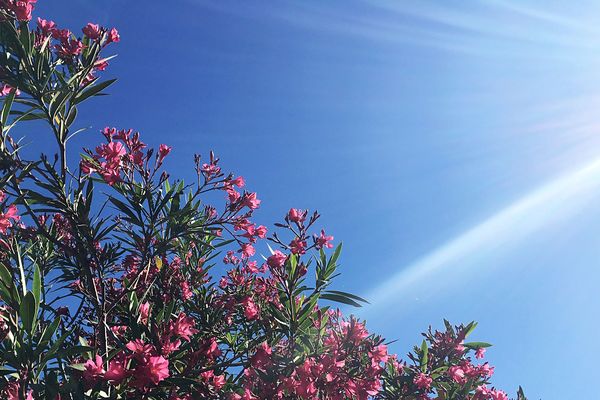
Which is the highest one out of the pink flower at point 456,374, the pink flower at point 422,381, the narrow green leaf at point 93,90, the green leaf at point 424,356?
the narrow green leaf at point 93,90

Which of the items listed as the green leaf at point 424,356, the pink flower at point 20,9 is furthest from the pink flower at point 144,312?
the green leaf at point 424,356

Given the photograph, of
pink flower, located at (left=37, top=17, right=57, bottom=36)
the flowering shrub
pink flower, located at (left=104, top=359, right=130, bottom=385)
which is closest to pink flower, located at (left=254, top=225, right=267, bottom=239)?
the flowering shrub

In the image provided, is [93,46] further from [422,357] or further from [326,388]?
[422,357]

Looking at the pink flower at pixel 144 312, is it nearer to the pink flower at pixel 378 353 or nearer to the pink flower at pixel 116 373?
the pink flower at pixel 116 373

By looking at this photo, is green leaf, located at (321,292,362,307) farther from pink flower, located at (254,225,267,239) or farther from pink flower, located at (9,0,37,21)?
pink flower, located at (9,0,37,21)

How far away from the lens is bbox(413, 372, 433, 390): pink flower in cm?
302

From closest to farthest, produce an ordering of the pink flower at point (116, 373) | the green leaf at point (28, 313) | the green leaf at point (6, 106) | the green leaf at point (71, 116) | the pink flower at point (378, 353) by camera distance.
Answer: the green leaf at point (28, 313), the pink flower at point (116, 373), the green leaf at point (6, 106), the green leaf at point (71, 116), the pink flower at point (378, 353)

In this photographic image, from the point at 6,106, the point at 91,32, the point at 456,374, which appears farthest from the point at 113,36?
the point at 456,374

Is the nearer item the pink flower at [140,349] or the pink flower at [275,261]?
the pink flower at [140,349]

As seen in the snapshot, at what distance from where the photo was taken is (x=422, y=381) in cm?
302

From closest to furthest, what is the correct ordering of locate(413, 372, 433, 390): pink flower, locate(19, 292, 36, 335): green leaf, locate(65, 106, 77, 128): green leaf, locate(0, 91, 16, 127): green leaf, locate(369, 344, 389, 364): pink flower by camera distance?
locate(19, 292, 36, 335): green leaf, locate(0, 91, 16, 127): green leaf, locate(65, 106, 77, 128): green leaf, locate(369, 344, 389, 364): pink flower, locate(413, 372, 433, 390): pink flower

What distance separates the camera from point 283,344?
10.0 ft

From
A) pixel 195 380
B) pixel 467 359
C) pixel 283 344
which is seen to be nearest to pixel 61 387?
pixel 195 380

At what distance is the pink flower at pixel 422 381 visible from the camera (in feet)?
9.91
